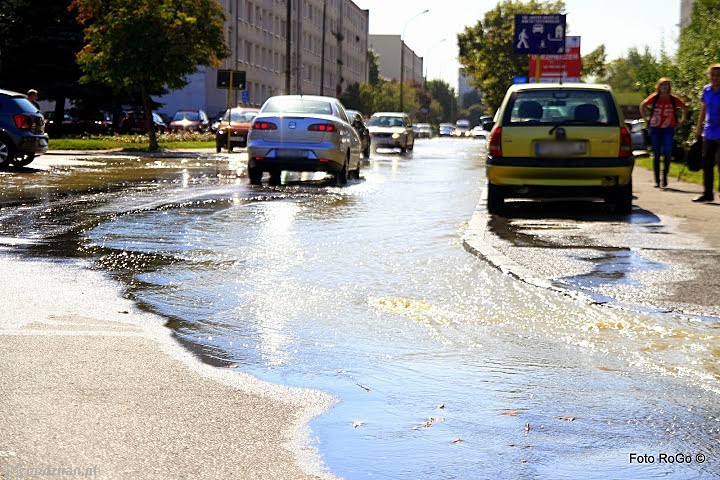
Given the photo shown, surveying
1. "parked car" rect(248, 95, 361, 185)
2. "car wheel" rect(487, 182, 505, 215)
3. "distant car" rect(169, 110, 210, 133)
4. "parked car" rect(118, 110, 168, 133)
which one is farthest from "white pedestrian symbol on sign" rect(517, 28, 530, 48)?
"car wheel" rect(487, 182, 505, 215)

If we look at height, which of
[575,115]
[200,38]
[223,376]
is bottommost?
[223,376]

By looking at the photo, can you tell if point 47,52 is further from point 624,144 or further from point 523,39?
point 624,144

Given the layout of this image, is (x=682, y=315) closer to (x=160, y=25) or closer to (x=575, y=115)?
(x=575, y=115)

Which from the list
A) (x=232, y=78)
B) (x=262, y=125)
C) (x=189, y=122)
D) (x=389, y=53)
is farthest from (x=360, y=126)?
(x=389, y=53)

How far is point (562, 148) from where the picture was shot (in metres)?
14.6

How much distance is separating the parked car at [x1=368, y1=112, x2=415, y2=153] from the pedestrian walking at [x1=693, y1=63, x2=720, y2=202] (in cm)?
3077

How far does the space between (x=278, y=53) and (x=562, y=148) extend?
83.9 m

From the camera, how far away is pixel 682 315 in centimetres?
717

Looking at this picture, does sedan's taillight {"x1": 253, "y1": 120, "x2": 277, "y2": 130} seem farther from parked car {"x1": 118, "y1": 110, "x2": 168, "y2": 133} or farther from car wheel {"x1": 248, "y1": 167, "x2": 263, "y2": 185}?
parked car {"x1": 118, "y1": 110, "x2": 168, "y2": 133}

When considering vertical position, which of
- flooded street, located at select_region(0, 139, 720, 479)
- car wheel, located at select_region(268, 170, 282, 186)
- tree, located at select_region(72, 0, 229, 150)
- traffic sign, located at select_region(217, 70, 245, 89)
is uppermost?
tree, located at select_region(72, 0, 229, 150)

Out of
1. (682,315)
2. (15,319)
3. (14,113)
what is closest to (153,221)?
(15,319)

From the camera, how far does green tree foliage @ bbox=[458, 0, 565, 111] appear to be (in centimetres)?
8600

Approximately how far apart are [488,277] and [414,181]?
14.4 metres

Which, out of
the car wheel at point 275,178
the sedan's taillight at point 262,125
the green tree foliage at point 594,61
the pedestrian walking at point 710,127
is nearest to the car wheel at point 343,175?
the car wheel at point 275,178
